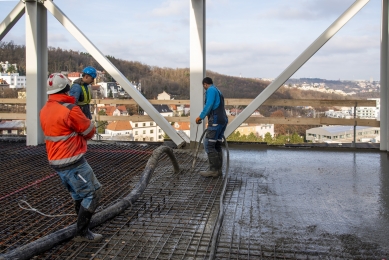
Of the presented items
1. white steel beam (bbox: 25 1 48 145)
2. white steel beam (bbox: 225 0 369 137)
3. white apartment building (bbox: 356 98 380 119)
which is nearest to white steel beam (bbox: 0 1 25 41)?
white steel beam (bbox: 25 1 48 145)

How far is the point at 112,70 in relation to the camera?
9.24m

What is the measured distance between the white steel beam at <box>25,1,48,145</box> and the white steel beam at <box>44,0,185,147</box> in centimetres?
40

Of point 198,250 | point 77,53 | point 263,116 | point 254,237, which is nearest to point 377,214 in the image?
point 254,237

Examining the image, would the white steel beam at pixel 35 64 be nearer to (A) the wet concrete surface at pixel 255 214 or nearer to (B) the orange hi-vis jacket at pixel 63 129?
(A) the wet concrete surface at pixel 255 214

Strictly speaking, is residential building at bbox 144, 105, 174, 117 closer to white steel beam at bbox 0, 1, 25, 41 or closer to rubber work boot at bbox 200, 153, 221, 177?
white steel beam at bbox 0, 1, 25, 41

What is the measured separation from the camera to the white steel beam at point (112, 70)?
919 cm

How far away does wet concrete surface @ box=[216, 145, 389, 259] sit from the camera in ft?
12.7

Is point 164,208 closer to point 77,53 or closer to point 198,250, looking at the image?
point 198,250

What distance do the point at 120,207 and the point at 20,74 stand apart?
8.71m

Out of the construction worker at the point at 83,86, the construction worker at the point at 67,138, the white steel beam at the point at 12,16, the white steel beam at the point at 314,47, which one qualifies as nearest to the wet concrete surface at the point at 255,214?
the construction worker at the point at 67,138

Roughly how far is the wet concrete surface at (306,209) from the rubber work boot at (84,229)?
1.16 meters

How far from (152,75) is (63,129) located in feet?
32.4

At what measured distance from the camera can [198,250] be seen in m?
3.84

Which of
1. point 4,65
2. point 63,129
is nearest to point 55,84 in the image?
point 63,129
